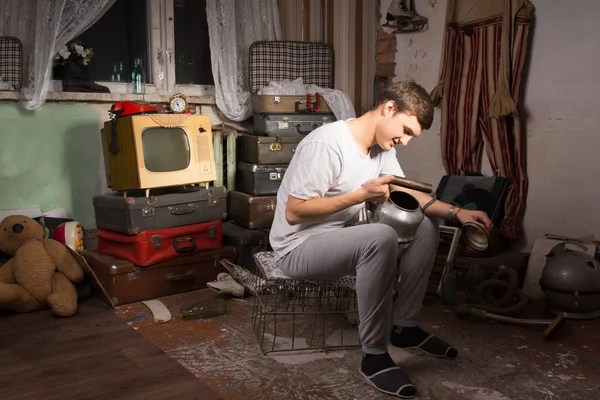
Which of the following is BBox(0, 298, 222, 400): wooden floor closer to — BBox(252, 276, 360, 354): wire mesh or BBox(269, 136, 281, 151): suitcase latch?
BBox(252, 276, 360, 354): wire mesh

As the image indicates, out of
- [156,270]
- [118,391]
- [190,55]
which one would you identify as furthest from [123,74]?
[118,391]

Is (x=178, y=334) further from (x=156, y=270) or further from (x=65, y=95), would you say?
(x=65, y=95)

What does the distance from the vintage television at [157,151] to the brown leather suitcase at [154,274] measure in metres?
0.40

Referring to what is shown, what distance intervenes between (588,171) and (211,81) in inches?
99.7

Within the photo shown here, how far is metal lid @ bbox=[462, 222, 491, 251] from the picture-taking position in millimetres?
2232

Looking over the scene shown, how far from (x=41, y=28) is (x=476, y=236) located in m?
2.66

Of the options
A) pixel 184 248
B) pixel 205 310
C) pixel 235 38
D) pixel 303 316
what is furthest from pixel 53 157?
pixel 303 316

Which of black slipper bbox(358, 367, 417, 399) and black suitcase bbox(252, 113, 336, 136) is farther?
black suitcase bbox(252, 113, 336, 136)

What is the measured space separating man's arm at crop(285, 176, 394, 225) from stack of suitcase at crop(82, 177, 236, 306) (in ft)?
3.82

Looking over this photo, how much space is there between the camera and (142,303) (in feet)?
9.77

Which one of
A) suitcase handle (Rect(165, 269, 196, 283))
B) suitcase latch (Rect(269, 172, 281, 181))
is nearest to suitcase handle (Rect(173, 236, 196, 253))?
suitcase handle (Rect(165, 269, 196, 283))

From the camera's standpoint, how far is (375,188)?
2.05m

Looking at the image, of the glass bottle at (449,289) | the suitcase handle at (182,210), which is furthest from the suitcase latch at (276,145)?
the glass bottle at (449,289)

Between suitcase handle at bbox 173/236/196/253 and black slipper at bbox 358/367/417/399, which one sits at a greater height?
suitcase handle at bbox 173/236/196/253
